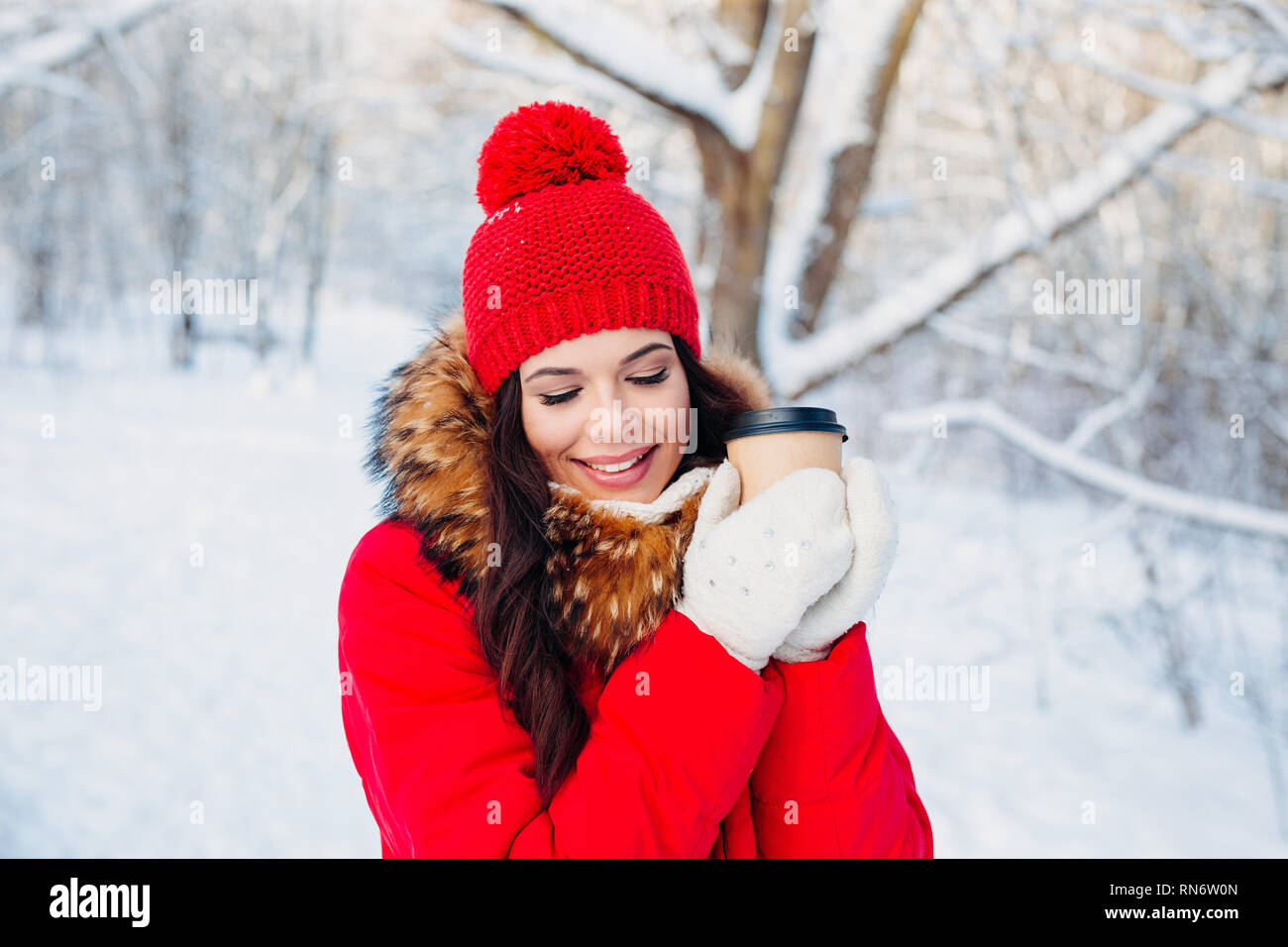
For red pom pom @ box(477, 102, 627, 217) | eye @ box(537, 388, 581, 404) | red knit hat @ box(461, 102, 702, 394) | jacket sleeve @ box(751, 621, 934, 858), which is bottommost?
jacket sleeve @ box(751, 621, 934, 858)

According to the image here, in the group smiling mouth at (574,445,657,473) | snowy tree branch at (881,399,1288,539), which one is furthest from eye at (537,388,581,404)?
snowy tree branch at (881,399,1288,539)

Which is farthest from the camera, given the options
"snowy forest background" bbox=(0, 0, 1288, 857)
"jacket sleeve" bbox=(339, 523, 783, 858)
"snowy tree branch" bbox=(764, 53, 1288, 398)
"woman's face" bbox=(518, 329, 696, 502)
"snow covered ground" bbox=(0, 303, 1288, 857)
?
"snow covered ground" bbox=(0, 303, 1288, 857)

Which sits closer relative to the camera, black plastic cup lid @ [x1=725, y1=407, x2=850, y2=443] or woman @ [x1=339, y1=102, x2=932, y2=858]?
woman @ [x1=339, y1=102, x2=932, y2=858]

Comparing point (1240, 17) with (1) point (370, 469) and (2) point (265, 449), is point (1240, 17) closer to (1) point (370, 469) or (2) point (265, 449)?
(1) point (370, 469)

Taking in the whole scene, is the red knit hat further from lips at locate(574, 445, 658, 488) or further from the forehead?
lips at locate(574, 445, 658, 488)

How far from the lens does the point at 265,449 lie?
990cm

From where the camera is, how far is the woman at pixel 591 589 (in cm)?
117

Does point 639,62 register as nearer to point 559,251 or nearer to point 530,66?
point 530,66

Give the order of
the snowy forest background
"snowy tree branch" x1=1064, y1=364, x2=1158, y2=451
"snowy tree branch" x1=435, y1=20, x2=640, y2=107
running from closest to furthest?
the snowy forest background < "snowy tree branch" x1=435, y1=20, x2=640, y2=107 < "snowy tree branch" x1=1064, y1=364, x2=1158, y2=451

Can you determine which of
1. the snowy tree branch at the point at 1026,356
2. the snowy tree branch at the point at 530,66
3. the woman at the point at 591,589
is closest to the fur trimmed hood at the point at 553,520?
the woman at the point at 591,589

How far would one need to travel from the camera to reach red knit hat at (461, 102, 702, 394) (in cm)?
142

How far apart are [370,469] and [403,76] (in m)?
10.2

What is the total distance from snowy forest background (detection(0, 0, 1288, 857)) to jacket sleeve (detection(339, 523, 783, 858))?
55 centimetres
